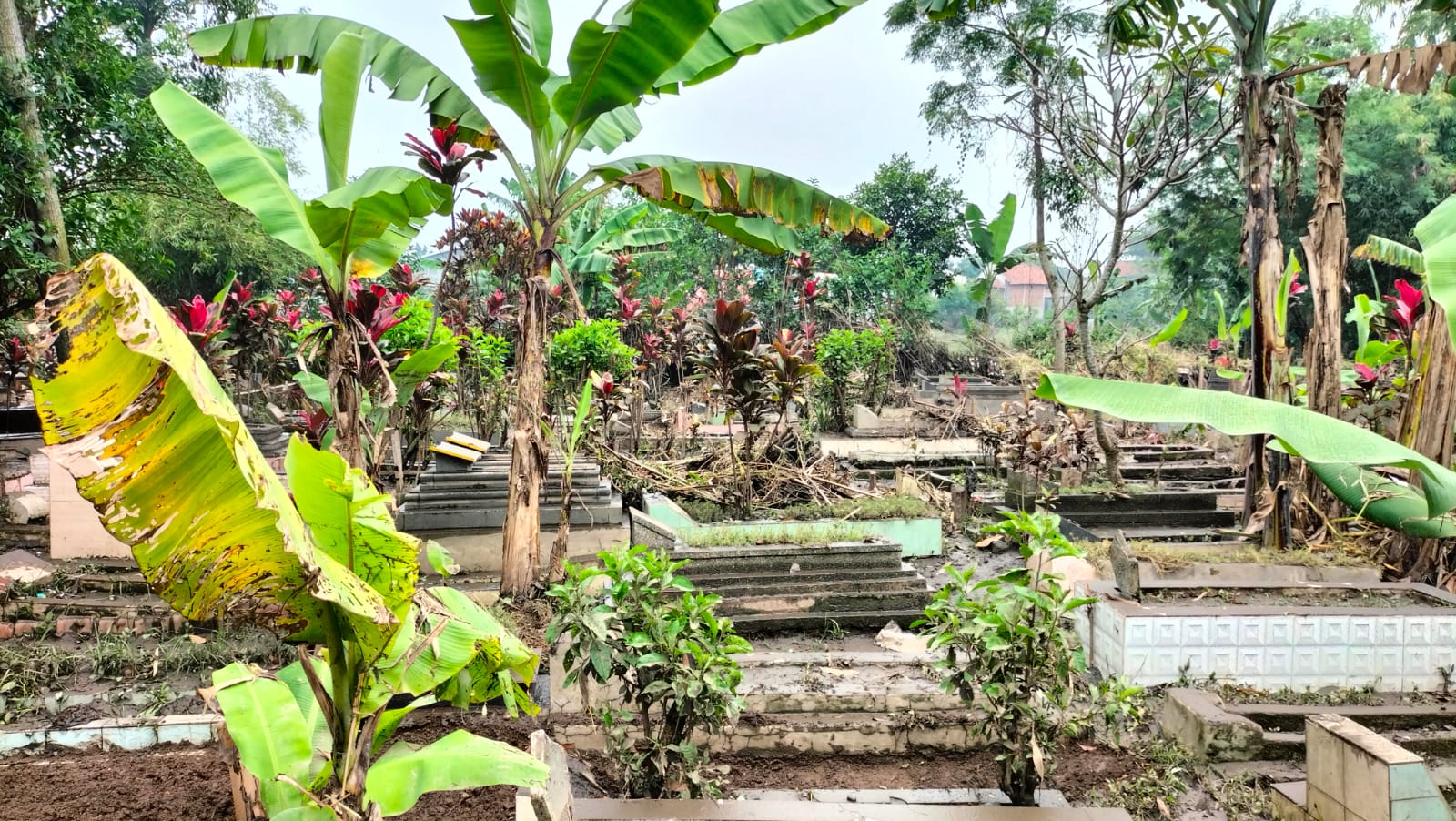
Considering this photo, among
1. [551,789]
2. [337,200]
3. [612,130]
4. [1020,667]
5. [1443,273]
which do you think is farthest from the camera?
[612,130]

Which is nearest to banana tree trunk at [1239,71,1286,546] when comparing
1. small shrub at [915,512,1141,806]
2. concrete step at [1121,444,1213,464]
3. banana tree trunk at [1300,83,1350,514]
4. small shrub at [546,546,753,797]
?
banana tree trunk at [1300,83,1350,514]

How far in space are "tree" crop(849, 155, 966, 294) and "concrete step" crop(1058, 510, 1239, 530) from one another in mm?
14473

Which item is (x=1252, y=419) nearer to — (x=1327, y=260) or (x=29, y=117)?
(x=1327, y=260)

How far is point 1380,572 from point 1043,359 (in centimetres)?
1410

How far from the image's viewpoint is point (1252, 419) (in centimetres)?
304

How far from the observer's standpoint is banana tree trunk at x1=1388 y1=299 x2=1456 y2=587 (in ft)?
16.9

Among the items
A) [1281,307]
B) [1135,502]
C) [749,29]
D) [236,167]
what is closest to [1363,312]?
[1135,502]

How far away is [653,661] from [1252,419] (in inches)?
95.6

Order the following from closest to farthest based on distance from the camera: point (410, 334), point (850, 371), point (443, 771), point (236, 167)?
point (443, 771) < point (236, 167) < point (410, 334) < point (850, 371)

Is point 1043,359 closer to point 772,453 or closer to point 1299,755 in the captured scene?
point 772,453

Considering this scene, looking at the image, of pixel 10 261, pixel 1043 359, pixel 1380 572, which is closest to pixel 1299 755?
pixel 1380 572

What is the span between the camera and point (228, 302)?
32.4 feet

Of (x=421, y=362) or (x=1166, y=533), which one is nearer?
(x=421, y=362)

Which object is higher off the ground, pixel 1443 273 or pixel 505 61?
pixel 505 61
